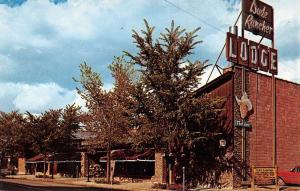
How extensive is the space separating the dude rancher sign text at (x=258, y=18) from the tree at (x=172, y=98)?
6086 mm

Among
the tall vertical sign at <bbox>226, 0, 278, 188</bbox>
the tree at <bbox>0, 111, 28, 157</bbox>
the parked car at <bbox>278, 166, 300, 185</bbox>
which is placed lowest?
the parked car at <bbox>278, 166, 300, 185</bbox>

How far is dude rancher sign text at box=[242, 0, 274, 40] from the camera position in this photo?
118ft

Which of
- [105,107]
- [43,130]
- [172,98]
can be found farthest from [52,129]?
[172,98]

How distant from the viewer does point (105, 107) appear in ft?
134

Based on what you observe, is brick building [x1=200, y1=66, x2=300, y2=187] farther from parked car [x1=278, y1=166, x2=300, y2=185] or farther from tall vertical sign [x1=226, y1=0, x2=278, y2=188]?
parked car [x1=278, y1=166, x2=300, y2=185]

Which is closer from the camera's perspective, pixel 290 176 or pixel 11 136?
pixel 290 176

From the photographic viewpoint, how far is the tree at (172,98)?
3059 cm

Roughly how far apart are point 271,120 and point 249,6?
857 cm

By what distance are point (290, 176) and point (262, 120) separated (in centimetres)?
448

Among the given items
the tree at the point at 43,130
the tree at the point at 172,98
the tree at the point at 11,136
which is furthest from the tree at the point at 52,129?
the tree at the point at 172,98

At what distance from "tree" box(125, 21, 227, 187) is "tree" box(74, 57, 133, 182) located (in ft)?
25.1

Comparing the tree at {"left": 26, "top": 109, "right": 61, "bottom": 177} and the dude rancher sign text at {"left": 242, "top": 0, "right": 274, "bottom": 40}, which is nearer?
the dude rancher sign text at {"left": 242, "top": 0, "right": 274, "bottom": 40}

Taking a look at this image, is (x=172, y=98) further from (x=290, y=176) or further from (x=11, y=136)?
(x=11, y=136)

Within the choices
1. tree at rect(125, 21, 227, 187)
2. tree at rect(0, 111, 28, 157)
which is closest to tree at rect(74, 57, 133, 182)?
tree at rect(125, 21, 227, 187)
